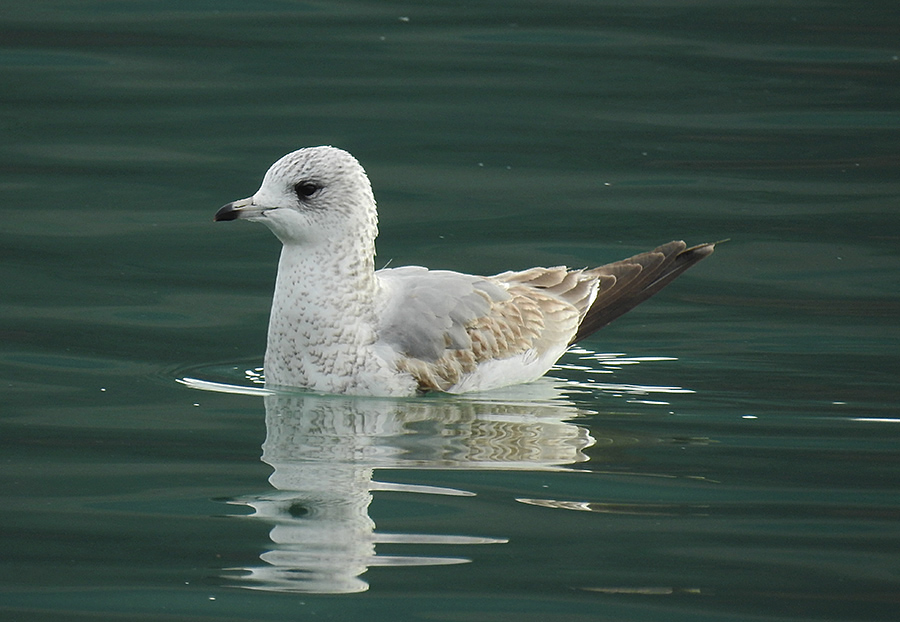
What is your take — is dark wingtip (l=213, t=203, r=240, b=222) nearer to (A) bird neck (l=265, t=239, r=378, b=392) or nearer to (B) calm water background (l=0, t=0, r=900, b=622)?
(A) bird neck (l=265, t=239, r=378, b=392)

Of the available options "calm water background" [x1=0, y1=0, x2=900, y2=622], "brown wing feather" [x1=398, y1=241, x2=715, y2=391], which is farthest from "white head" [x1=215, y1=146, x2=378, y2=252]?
"calm water background" [x1=0, y1=0, x2=900, y2=622]

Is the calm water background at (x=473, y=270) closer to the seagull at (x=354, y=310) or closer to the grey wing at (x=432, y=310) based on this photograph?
the seagull at (x=354, y=310)

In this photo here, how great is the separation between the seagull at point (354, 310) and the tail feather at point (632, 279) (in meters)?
0.60

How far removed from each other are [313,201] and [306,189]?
0.21 feet

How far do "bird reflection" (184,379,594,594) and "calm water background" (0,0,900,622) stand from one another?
0.07ft

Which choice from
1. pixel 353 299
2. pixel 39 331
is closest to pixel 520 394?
pixel 353 299

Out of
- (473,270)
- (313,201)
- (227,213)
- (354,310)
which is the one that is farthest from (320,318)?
(473,270)

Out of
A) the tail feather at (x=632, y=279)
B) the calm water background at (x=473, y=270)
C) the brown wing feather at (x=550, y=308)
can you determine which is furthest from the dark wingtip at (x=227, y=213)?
the tail feather at (x=632, y=279)

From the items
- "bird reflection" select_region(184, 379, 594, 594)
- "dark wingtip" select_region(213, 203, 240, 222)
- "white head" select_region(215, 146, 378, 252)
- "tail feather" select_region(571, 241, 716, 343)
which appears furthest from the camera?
"tail feather" select_region(571, 241, 716, 343)

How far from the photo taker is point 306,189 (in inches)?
290

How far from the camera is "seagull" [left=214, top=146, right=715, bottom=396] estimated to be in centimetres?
732

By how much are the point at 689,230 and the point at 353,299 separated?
3.34 meters

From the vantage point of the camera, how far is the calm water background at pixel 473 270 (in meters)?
5.20

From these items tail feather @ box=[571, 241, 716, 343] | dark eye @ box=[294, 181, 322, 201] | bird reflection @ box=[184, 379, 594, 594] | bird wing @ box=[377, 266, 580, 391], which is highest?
dark eye @ box=[294, 181, 322, 201]
